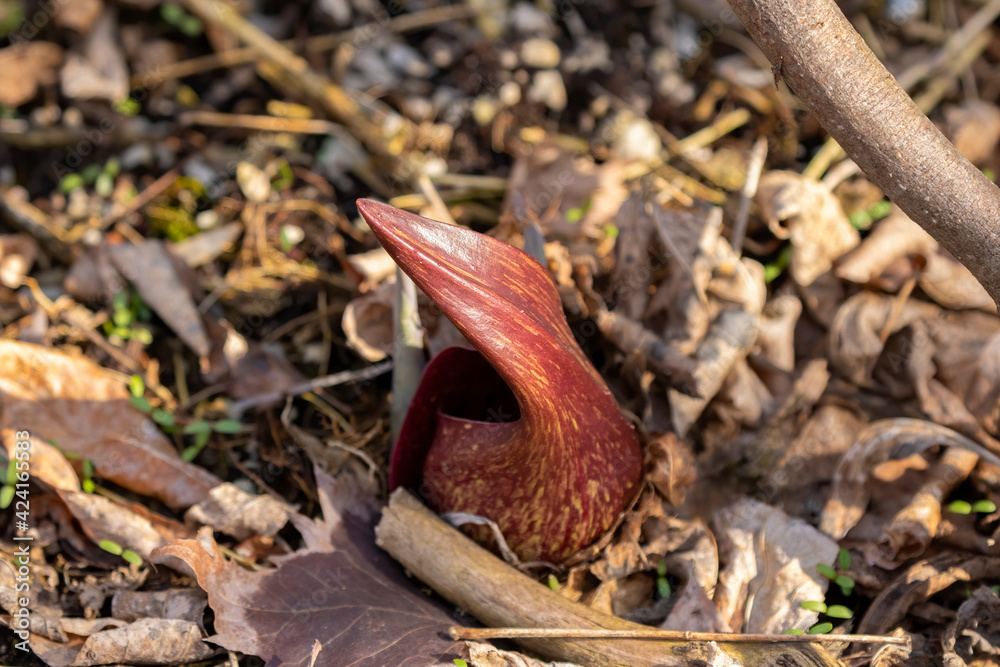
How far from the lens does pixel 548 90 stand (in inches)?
128

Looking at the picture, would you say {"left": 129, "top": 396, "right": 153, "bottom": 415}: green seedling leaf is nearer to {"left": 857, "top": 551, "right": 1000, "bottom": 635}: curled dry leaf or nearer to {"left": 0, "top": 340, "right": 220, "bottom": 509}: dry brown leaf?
{"left": 0, "top": 340, "right": 220, "bottom": 509}: dry brown leaf

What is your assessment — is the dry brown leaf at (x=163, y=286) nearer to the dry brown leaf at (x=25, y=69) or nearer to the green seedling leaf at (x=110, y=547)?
the green seedling leaf at (x=110, y=547)

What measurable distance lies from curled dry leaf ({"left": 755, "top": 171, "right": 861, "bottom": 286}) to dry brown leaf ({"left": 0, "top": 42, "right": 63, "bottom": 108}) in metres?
3.05

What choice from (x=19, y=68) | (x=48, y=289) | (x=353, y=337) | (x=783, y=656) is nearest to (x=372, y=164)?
(x=353, y=337)

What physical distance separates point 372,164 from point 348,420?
1.25m

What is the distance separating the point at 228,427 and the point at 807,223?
2055mm

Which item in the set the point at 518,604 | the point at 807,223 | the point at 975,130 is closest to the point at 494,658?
the point at 518,604

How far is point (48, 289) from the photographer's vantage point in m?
2.76

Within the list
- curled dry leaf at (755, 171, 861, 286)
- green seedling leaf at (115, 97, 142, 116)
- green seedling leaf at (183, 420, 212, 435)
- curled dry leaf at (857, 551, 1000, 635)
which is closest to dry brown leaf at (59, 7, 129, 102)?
green seedling leaf at (115, 97, 142, 116)

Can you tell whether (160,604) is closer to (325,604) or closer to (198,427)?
(325,604)

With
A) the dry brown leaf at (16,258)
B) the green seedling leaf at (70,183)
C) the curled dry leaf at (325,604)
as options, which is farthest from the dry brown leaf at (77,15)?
the curled dry leaf at (325,604)

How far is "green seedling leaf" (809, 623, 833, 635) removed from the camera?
1.78 m

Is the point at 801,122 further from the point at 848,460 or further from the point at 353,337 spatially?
the point at 353,337

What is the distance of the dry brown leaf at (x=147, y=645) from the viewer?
1730 millimetres
